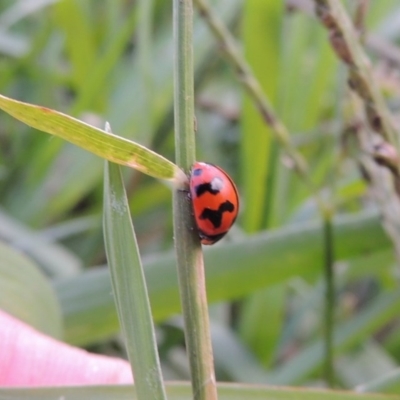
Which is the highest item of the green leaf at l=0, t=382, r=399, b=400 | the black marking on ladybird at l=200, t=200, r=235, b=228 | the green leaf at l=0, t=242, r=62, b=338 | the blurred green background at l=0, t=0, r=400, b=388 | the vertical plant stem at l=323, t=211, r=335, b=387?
the blurred green background at l=0, t=0, r=400, b=388

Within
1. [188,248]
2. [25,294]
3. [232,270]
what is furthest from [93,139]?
[232,270]

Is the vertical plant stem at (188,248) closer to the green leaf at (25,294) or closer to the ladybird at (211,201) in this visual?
the ladybird at (211,201)

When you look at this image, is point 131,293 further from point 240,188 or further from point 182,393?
point 240,188

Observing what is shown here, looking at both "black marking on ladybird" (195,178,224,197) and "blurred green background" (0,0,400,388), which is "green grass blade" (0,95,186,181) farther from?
"blurred green background" (0,0,400,388)

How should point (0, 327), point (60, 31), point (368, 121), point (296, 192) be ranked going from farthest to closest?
point (60, 31), point (296, 192), point (368, 121), point (0, 327)

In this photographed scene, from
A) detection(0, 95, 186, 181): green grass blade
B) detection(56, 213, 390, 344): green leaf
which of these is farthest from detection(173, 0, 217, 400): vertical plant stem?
detection(56, 213, 390, 344): green leaf

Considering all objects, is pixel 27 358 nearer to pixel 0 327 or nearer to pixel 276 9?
pixel 0 327

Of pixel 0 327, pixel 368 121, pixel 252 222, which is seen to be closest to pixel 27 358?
pixel 0 327
